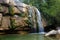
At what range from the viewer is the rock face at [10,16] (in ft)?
71.6

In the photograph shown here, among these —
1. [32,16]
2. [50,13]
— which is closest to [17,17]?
[32,16]

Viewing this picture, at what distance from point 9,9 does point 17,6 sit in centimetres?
109

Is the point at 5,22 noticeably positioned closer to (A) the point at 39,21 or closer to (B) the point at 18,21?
(B) the point at 18,21

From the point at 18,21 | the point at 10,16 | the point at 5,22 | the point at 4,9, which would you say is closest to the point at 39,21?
the point at 18,21

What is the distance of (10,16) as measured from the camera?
22266 millimetres

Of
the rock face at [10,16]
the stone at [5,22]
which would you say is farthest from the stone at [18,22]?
the stone at [5,22]

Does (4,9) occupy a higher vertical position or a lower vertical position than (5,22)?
higher

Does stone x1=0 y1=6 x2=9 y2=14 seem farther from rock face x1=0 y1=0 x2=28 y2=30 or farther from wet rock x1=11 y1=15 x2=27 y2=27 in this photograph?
wet rock x1=11 y1=15 x2=27 y2=27

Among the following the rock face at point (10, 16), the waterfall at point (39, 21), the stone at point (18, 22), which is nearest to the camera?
the rock face at point (10, 16)

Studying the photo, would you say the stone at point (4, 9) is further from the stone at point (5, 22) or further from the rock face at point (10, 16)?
the stone at point (5, 22)

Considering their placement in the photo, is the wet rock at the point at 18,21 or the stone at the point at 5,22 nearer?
the stone at the point at 5,22

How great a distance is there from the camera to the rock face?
21.8m

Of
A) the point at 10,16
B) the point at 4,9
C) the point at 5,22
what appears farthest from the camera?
the point at 10,16

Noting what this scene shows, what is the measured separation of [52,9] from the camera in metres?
25.7
